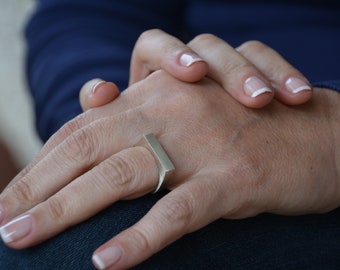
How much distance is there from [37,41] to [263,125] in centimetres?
65

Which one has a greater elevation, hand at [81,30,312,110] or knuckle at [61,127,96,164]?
hand at [81,30,312,110]

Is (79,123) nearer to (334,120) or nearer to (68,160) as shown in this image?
(68,160)

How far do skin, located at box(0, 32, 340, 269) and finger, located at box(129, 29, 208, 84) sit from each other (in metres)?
0.02

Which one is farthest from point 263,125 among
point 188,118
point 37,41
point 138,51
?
point 37,41

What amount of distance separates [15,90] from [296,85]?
1.48 m

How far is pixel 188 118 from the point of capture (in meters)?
0.64

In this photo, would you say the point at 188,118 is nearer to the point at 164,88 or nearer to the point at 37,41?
the point at 164,88

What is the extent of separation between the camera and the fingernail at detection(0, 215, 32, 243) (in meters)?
0.53

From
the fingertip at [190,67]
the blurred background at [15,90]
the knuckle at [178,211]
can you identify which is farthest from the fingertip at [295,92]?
the blurred background at [15,90]

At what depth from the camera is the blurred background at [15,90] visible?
1803mm

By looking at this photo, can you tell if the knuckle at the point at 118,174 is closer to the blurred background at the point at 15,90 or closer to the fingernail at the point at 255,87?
the fingernail at the point at 255,87

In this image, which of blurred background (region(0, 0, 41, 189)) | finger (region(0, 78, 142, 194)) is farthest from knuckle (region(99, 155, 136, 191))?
blurred background (region(0, 0, 41, 189))

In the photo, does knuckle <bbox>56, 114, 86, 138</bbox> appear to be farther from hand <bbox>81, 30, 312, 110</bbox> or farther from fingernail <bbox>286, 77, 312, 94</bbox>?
fingernail <bbox>286, 77, 312, 94</bbox>

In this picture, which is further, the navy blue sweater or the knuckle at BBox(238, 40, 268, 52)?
the navy blue sweater
